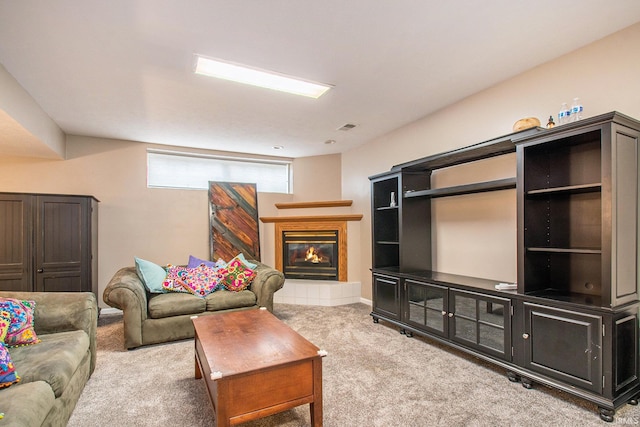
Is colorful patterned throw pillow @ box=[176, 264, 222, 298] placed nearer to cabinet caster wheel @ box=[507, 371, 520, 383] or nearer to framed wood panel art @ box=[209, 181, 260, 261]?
framed wood panel art @ box=[209, 181, 260, 261]

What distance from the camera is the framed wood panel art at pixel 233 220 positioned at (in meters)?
5.23

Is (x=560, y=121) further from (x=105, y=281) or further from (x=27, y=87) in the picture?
(x=105, y=281)

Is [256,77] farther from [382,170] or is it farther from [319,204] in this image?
[319,204]

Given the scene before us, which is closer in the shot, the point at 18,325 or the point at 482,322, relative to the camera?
the point at 18,325

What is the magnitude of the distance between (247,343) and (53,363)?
3.60 ft

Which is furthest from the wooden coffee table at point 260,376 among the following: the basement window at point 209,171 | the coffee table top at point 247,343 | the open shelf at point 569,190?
the basement window at point 209,171

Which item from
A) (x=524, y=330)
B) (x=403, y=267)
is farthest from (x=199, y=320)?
(x=524, y=330)

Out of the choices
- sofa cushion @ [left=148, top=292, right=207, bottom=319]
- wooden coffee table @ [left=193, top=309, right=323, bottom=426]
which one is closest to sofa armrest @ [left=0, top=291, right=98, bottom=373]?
sofa cushion @ [left=148, top=292, right=207, bottom=319]

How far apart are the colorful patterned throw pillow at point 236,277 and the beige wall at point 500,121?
7.64ft

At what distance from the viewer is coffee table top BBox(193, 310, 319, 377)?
1858 millimetres

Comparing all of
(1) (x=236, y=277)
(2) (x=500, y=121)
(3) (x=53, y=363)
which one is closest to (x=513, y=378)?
(2) (x=500, y=121)

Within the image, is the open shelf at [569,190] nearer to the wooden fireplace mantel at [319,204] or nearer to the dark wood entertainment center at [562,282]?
the dark wood entertainment center at [562,282]

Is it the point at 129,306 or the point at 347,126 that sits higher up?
the point at 347,126

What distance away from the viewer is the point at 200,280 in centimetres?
400
